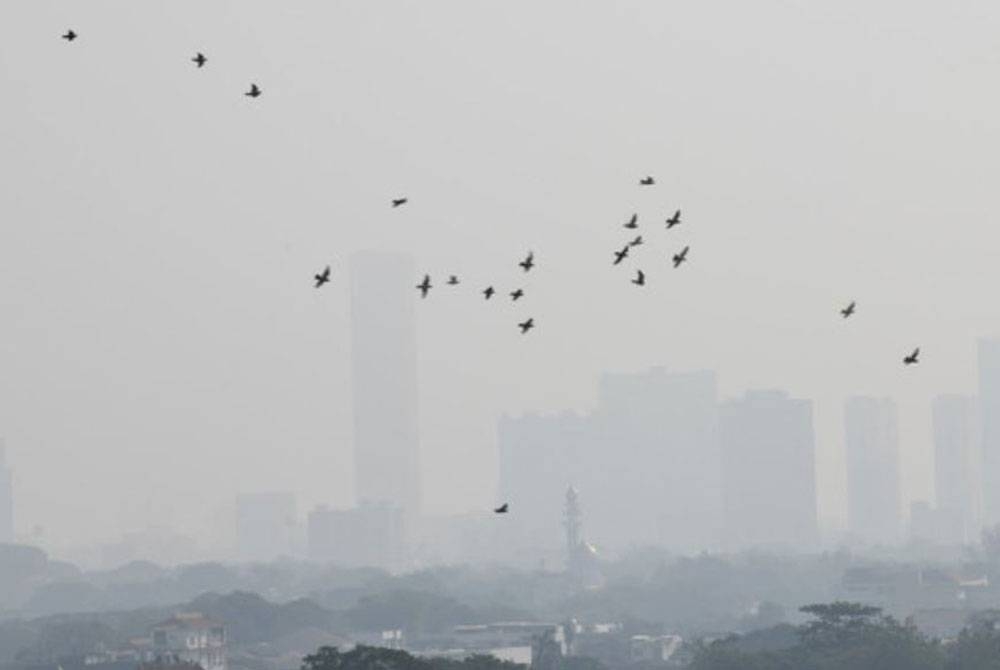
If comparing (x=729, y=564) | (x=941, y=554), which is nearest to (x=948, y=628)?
(x=729, y=564)

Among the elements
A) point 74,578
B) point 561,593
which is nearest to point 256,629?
point 561,593

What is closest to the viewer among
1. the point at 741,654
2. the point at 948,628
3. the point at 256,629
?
the point at 741,654

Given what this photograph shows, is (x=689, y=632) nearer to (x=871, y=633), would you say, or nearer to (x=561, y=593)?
(x=871, y=633)

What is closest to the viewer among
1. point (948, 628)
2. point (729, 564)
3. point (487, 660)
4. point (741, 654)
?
point (487, 660)

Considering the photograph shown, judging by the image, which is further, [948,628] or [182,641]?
[948,628]

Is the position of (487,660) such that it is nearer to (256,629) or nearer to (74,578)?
(256,629)

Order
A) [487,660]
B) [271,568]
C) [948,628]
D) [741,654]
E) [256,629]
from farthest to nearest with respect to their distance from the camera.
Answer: [271,568], [256,629], [948,628], [741,654], [487,660]
